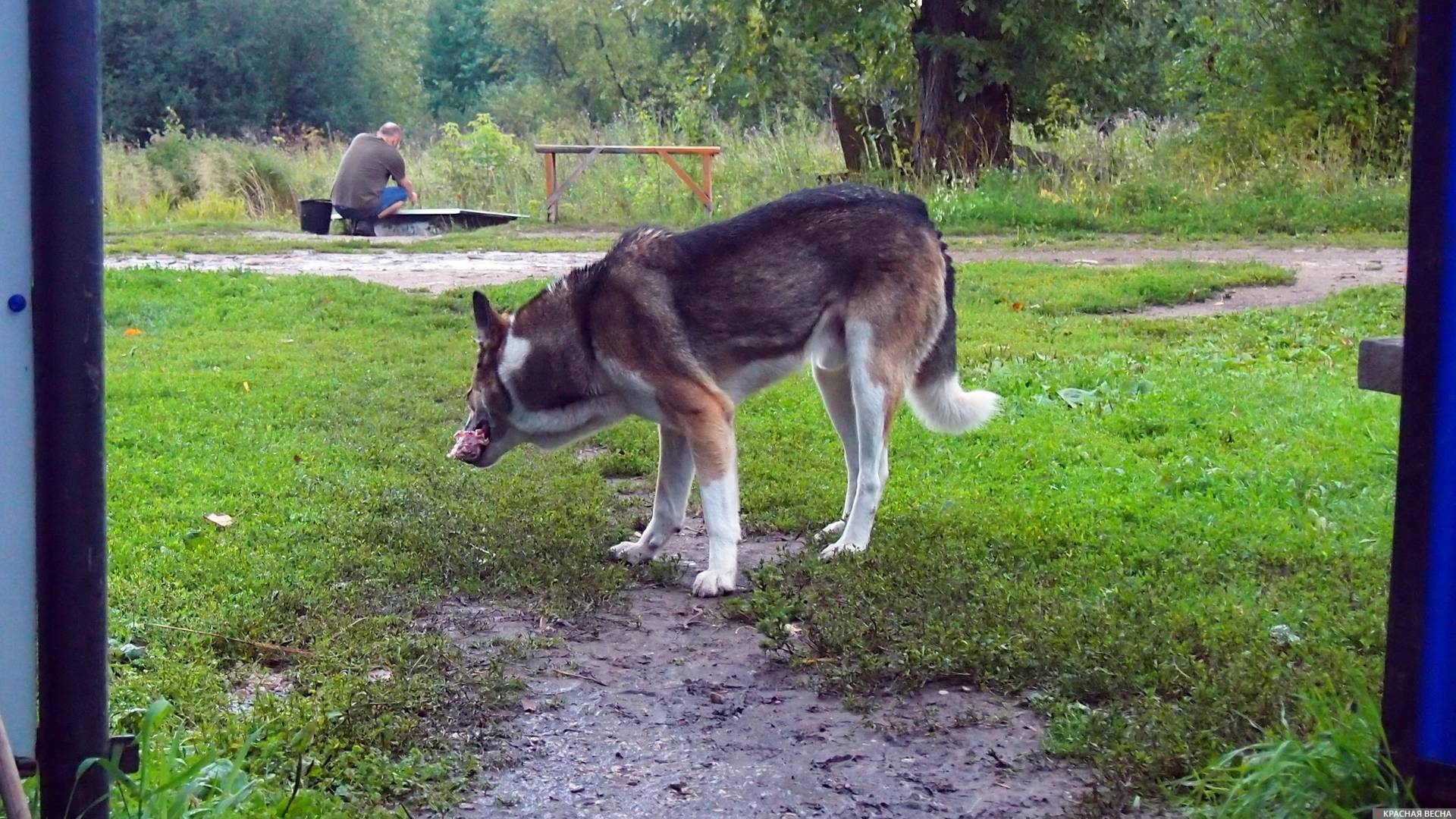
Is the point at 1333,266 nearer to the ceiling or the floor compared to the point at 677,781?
nearer to the ceiling

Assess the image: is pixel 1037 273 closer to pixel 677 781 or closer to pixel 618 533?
pixel 618 533

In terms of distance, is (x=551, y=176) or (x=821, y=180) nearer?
(x=821, y=180)

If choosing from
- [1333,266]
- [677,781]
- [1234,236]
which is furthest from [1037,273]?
[677,781]

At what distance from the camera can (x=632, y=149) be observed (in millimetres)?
19594

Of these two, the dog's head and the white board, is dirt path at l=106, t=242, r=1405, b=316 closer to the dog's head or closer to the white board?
the dog's head

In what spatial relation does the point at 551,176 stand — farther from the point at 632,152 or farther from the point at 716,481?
the point at 716,481

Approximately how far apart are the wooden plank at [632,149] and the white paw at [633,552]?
1411cm

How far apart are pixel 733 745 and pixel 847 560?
153 centimetres

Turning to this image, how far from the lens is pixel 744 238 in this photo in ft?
18.7

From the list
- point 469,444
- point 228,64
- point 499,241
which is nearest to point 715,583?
point 469,444

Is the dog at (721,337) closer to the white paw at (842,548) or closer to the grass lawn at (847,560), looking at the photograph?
the white paw at (842,548)

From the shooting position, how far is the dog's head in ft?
19.1

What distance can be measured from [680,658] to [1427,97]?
287 cm

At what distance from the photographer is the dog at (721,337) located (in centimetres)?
551
